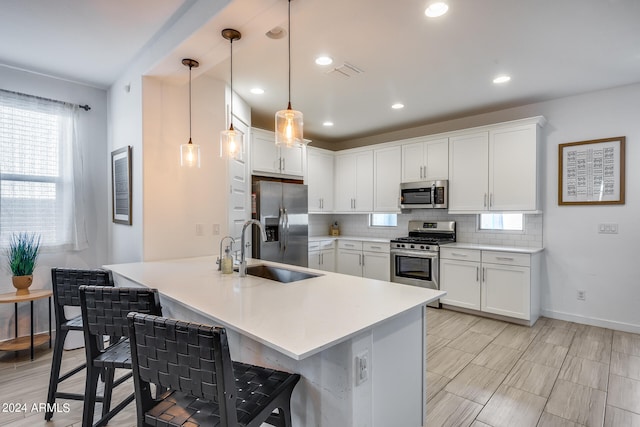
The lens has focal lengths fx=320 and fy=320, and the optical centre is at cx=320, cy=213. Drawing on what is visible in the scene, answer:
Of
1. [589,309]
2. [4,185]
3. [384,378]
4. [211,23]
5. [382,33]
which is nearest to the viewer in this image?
[384,378]

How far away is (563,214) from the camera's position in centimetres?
389

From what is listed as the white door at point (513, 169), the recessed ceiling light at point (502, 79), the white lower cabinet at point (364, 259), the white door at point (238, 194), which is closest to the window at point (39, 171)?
the white door at point (238, 194)

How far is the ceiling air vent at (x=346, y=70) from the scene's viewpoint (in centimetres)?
303

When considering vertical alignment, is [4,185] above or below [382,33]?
below

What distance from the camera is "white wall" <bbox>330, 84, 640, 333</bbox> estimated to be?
3.49m

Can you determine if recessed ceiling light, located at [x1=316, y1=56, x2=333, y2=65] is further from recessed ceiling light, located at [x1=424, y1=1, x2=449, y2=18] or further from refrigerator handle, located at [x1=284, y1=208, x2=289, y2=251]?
refrigerator handle, located at [x1=284, y1=208, x2=289, y2=251]

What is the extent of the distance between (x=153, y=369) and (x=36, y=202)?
128 inches

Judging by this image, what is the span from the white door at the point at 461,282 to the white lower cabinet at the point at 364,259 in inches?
35.2

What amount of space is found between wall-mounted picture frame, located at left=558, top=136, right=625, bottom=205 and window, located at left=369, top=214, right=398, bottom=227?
2.35 m

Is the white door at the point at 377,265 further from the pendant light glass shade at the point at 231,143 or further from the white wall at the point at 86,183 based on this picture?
the white wall at the point at 86,183

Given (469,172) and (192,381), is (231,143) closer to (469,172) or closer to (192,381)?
(192,381)

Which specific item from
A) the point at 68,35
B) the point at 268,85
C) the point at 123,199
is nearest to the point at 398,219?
the point at 268,85

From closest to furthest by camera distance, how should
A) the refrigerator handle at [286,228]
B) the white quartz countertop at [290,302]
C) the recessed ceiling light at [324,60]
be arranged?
the white quartz countertop at [290,302]
the recessed ceiling light at [324,60]
the refrigerator handle at [286,228]

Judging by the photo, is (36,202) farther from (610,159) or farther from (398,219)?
(610,159)
